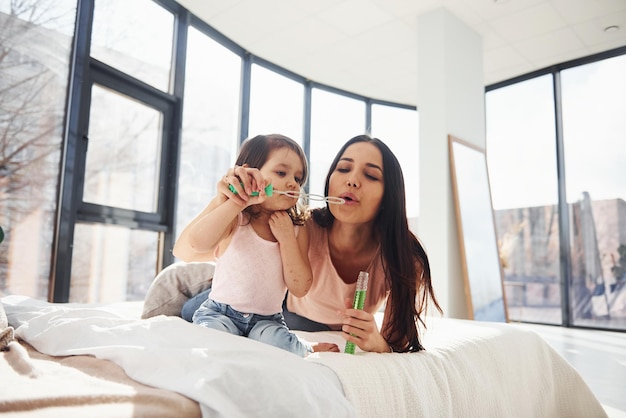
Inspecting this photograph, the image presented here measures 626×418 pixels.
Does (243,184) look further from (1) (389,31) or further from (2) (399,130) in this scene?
(2) (399,130)

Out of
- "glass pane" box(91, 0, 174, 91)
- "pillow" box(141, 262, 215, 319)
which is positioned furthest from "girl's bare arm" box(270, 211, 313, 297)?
"glass pane" box(91, 0, 174, 91)

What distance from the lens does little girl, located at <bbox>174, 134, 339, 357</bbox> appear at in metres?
1.18

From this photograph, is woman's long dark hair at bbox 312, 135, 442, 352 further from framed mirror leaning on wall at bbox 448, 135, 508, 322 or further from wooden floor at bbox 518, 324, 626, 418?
framed mirror leaning on wall at bbox 448, 135, 508, 322

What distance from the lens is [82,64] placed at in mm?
3125

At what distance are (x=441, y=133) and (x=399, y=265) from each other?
2948mm

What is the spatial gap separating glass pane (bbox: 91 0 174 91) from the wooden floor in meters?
3.68

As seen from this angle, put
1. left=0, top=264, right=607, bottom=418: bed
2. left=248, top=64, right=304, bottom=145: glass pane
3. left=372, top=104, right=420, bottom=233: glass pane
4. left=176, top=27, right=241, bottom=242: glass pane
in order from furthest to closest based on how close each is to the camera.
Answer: left=372, top=104, right=420, bottom=233: glass pane → left=248, top=64, right=304, bottom=145: glass pane → left=176, top=27, right=241, bottom=242: glass pane → left=0, top=264, right=607, bottom=418: bed

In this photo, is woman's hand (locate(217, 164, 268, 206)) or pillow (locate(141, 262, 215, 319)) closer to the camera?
woman's hand (locate(217, 164, 268, 206))

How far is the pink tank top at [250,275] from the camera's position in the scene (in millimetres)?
1271

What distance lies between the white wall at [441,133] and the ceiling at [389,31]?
0.24 m

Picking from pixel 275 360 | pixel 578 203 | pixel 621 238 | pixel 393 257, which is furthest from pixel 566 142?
pixel 275 360

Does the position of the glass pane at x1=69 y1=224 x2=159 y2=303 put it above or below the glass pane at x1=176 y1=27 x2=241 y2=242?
below

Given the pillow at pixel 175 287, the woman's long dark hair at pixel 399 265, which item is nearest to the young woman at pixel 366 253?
the woman's long dark hair at pixel 399 265

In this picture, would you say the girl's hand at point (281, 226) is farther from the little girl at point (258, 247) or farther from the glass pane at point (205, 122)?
the glass pane at point (205, 122)
